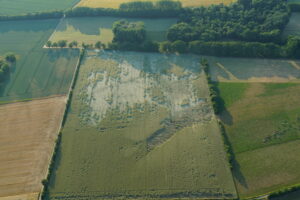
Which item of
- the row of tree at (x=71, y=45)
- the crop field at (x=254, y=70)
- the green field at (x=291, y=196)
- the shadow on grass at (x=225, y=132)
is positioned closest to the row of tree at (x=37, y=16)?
the row of tree at (x=71, y=45)

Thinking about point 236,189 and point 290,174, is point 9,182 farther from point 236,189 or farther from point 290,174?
point 290,174

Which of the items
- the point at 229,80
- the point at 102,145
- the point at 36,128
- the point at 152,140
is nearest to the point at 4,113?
the point at 36,128

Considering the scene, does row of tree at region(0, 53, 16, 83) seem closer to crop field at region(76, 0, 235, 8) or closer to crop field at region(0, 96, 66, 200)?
crop field at region(0, 96, 66, 200)

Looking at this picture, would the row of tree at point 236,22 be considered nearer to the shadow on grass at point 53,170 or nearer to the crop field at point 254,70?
the crop field at point 254,70

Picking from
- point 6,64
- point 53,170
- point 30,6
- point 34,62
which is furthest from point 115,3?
point 53,170

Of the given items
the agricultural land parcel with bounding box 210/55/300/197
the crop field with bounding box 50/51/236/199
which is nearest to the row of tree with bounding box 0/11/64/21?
the crop field with bounding box 50/51/236/199

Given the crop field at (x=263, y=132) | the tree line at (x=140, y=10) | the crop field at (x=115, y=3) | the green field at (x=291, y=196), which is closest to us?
the green field at (x=291, y=196)
